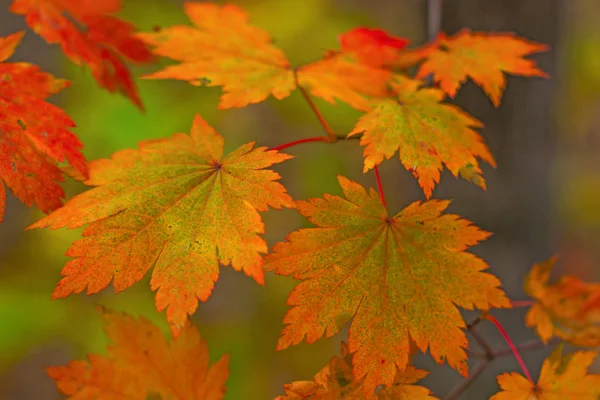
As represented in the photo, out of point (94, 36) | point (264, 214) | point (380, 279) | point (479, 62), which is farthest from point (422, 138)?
point (264, 214)

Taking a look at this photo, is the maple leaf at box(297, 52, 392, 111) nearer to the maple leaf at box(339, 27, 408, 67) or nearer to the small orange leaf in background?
the maple leaf at box(339, 27, 408, 67)

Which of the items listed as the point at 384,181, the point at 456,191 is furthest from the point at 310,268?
the point at 384,181

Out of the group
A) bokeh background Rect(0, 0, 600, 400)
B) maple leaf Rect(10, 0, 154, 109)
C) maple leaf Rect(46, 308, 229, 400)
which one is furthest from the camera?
bokeh background Rect(0, 0, 600, 400)

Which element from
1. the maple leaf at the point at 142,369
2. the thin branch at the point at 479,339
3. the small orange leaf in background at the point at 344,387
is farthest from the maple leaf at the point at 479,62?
the maple leaf at the point at 142,369

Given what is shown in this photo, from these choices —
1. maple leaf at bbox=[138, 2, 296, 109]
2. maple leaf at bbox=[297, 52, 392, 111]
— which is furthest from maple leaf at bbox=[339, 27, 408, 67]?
maple leaf at bbox=[138, 2, 296, 109]

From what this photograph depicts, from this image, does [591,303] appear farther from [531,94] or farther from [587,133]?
[587,133]

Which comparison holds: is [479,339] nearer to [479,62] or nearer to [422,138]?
[422,138]

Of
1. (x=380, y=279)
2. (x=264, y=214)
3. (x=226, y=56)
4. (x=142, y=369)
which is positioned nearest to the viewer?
(x=380, y=279)
